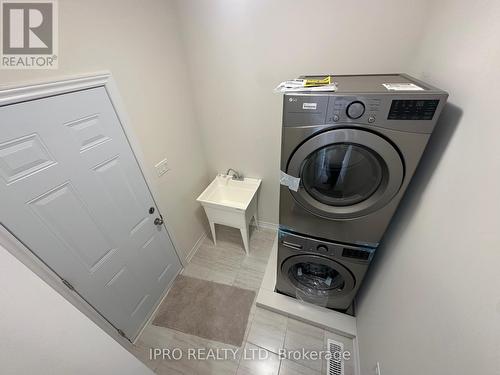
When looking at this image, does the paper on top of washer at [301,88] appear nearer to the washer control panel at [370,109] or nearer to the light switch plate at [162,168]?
the washer control panel at [370,109]

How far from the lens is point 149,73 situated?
4.41 ft

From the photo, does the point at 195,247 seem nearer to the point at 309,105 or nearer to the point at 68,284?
the point at 68,284

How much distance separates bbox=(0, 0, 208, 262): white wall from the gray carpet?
384mm

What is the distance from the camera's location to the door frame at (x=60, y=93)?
2.64 ft

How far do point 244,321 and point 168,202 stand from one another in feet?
3.80

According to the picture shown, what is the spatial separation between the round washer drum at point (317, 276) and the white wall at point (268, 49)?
0.87m

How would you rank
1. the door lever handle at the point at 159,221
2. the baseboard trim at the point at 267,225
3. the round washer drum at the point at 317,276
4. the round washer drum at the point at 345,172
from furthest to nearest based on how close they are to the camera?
the baseboard trim at the point at 267,225 < the door lever handle at the point at 159,221 < the round washer drum at the point at 317,276 < the round washer drum at the point at 345,172

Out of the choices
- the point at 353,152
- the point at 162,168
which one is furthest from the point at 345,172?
the point at 162,168

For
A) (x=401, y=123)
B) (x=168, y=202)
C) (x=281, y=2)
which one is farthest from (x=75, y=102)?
(x=401, y=123)

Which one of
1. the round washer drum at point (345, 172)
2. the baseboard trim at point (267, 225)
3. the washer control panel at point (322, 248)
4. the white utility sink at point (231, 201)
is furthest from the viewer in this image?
the baseboard trim at point (267, 225)

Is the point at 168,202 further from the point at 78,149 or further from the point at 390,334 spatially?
the point at 390,334

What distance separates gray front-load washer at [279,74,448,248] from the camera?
0.78 metres

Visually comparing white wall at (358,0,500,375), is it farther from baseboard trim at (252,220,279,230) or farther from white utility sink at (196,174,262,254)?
baseboard trim at (252,220,279,230)

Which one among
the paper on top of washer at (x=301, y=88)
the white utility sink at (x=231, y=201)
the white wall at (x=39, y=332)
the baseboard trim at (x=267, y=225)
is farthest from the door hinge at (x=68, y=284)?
the baseboard trim at (x=267, y=225)
